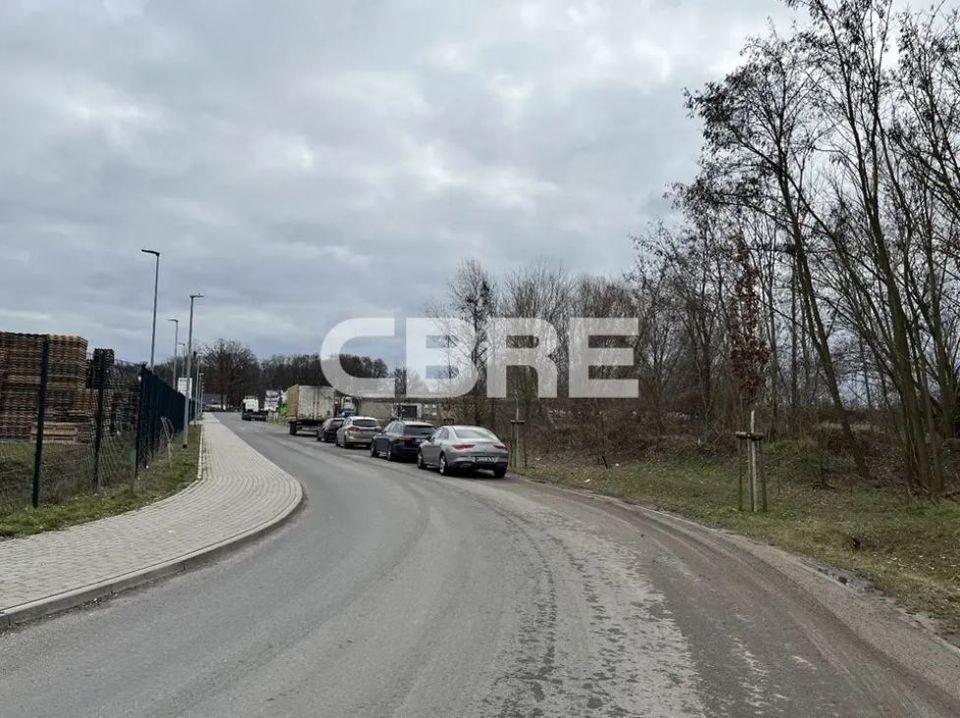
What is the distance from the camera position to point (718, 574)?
26.8ft

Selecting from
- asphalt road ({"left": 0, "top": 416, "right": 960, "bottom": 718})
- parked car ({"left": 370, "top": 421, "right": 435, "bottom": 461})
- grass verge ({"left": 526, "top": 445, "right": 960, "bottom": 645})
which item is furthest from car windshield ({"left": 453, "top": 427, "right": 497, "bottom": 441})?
asphalt road ({"left": 0, "top": 416, "right": 960, "bottom": 718})

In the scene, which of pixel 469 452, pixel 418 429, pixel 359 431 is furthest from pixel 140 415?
pixel 359 431

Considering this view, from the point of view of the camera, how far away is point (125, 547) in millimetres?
8312

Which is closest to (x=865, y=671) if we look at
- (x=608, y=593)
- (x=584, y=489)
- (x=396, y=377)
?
(x=608, y=593)

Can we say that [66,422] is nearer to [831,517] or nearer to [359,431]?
[831,517]

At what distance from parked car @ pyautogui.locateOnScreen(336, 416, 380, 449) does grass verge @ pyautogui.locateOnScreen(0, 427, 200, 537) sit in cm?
1674

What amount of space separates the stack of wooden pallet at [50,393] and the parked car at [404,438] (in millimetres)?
11850

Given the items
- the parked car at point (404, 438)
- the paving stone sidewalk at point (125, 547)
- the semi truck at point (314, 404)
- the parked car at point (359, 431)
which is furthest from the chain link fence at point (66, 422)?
the semi truck at point (314, 404)

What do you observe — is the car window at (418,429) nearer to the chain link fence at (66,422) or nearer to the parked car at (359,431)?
the parked car at (359,431)

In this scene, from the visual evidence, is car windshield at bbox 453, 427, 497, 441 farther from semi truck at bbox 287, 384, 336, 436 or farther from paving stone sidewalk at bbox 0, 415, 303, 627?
semi truck at bbox 287, 384, 336, 436

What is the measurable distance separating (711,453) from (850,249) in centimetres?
946

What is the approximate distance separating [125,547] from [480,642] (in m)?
4.93

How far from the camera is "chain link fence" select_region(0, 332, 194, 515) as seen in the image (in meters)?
11.0

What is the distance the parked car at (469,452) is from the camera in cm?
2050
